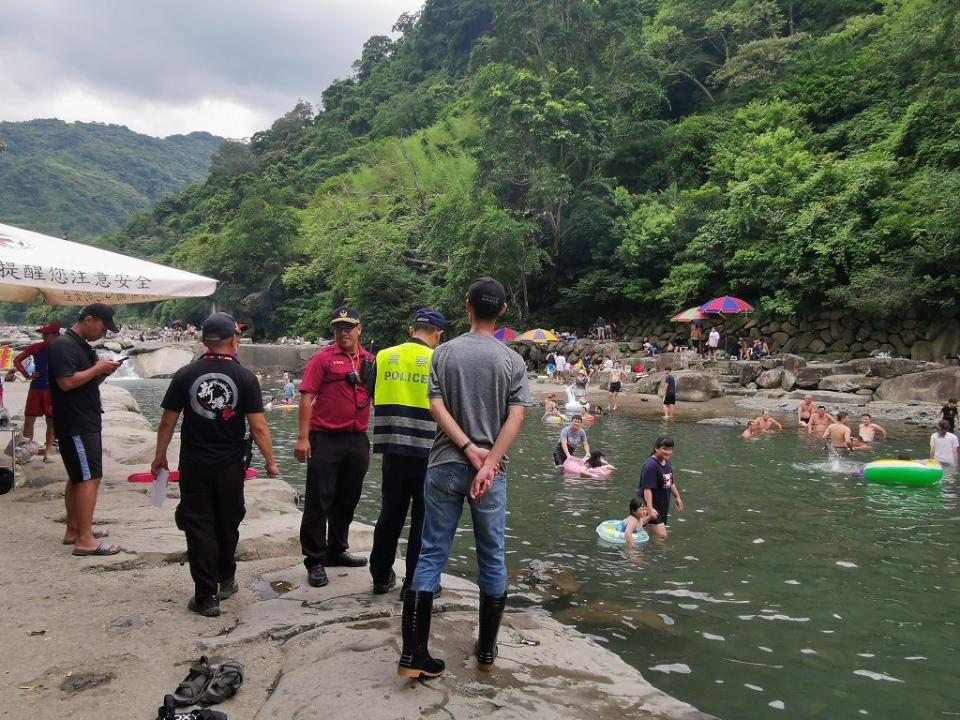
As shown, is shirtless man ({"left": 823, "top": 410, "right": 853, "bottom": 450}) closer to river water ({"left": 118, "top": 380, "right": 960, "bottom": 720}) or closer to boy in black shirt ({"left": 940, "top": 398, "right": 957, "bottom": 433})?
river water ({"left": 118, "top": 380, "right": 960, "bottom": 720})

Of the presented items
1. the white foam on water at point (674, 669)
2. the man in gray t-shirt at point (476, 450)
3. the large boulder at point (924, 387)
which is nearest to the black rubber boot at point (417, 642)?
the man in gray t-shirt at point (476, 450)

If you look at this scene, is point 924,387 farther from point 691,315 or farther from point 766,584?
point 766,584

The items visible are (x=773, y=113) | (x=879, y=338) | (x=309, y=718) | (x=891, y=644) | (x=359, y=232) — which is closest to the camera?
(x=309, y=718)

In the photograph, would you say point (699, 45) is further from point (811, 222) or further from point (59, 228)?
point (59, 228)

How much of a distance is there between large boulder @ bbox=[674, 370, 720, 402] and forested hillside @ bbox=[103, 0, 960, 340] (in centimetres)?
547

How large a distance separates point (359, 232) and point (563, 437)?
2999 centimetres

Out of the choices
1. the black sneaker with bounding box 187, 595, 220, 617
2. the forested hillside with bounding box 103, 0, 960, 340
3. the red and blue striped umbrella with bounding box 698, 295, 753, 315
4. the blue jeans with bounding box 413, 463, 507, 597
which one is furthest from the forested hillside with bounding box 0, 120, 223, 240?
the blue jeans with bounding box 413, 463, 507, 597

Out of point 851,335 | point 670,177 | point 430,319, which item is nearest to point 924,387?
point 851,335

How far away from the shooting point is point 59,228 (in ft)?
349

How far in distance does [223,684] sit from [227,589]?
1.38 meters

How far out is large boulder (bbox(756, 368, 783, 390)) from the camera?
22.4 metres

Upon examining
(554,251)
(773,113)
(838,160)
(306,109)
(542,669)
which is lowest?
(542,669)

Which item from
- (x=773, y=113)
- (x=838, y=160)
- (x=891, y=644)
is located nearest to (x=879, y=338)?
(x=838, y=160)

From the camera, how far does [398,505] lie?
162 inches
